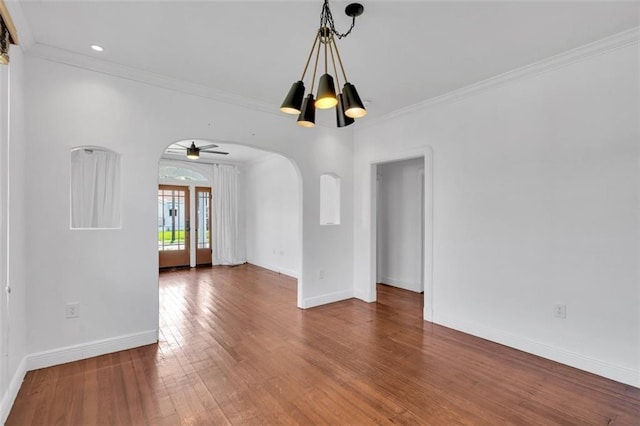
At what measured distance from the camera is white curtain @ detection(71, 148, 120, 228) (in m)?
5.00

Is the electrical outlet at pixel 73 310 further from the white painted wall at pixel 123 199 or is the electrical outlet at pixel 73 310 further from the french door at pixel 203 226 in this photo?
the french door at pixel 203 226

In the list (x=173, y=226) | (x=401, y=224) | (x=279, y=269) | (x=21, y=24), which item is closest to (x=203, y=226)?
(x=173, y=226)

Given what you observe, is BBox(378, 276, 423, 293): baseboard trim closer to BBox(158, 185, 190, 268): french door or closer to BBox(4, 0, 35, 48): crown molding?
BBox(158, 185, 190, 268): french door

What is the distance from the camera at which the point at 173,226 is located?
7.97 meters

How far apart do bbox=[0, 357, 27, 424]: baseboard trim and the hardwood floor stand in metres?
0.06

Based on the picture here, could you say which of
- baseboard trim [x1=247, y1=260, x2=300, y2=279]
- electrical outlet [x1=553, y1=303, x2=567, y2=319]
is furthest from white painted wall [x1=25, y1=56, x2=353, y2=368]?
electrical outlet [x1=553, y1=303, x2=567, y2=319]

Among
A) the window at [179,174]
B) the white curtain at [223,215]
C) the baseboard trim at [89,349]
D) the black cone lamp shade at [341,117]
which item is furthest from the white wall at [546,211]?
the window at [179,174]

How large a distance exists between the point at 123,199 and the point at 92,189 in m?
2.58

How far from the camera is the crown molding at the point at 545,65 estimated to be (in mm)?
2627

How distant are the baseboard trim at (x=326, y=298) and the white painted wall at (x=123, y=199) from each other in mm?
2044

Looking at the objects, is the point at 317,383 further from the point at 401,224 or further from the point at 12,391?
the point at 401,224

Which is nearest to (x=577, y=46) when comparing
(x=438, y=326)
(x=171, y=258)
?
(x=438, y=326)

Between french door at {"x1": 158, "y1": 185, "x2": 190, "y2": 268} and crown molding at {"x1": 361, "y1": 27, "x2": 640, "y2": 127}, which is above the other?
crown molding at {"x1": 361, "y1": 27, "x2": 640, "y2": 127}

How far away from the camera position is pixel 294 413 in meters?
2.23
